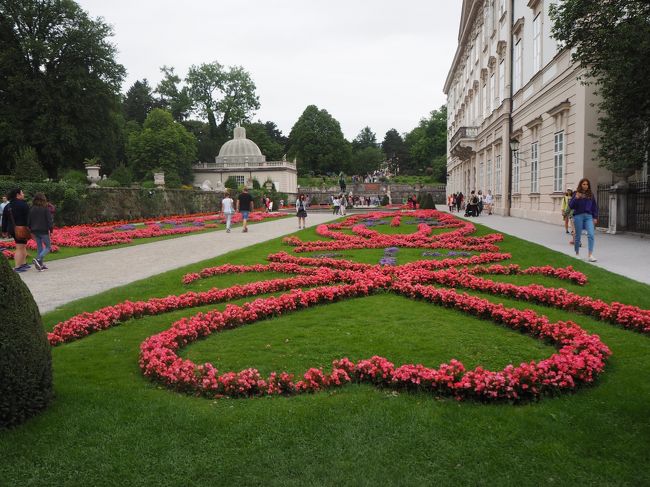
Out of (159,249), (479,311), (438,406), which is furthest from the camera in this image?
(159,249)

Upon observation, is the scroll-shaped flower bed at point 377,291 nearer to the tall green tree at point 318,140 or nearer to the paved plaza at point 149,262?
the paved plaza at point 149,262

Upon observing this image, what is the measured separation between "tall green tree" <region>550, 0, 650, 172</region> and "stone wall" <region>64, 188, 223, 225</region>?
22.3 m

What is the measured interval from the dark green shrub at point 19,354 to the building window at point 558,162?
21.6 m

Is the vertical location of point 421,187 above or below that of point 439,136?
below

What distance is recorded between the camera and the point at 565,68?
67.3ft

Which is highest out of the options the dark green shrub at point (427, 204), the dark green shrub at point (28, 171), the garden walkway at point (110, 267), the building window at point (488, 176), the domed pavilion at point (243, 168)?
the domed pavilion at point (243, 168)

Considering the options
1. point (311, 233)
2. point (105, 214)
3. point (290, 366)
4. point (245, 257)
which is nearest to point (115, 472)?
point (290, 366)

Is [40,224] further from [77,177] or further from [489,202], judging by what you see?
[77,177]

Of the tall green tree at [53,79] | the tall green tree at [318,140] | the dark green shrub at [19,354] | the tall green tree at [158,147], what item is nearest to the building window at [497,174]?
the tall green tree at [53,79]

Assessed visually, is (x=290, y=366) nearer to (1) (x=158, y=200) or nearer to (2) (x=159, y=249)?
(2) (x=159, y=249)

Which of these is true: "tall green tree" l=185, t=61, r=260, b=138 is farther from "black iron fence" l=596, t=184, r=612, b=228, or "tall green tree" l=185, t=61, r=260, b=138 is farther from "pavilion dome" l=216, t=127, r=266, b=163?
"black iron fence" l=596, t=184, r=612, b=228

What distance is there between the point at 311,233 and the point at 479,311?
13753 mm

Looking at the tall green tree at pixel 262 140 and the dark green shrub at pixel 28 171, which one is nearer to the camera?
the dark green shrub at pixel 28 171

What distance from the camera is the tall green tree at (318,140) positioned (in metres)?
92.5
